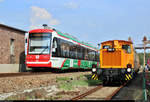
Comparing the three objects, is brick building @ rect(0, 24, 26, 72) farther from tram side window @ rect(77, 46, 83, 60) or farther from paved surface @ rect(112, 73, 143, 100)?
paved surface @ rect(112, 73, 143, 100)

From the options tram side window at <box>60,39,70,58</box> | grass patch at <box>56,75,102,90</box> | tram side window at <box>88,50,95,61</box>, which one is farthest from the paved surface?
tram side window at <box>88,50,95,61</box>

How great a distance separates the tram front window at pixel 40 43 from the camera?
723 inches

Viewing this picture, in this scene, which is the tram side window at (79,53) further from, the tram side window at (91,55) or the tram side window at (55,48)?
the tram side window at (55,48)

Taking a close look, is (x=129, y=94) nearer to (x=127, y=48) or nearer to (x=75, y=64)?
(x=127, y=48)

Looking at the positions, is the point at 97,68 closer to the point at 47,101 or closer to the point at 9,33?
the point at 47,101

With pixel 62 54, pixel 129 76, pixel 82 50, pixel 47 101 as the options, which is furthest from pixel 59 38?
pixel 47 101

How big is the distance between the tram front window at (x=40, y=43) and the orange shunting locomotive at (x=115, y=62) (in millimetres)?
5674

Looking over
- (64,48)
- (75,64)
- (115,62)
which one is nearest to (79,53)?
(75,64)

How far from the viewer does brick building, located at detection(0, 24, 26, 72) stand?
75.6 ft

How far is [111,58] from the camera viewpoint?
13875 millimetres

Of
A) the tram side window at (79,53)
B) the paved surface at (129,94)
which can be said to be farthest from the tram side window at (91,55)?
the paved surface at (129,94)

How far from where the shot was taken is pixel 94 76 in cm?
1365

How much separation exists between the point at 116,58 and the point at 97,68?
4.56 ft

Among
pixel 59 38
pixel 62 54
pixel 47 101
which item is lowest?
pixel 47 101
